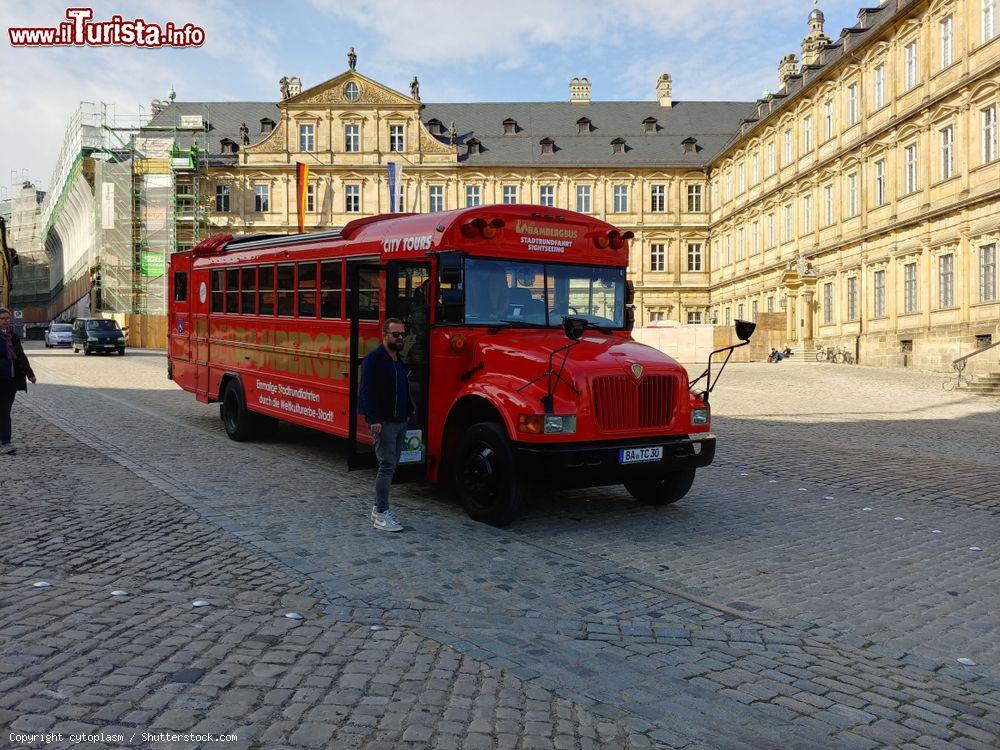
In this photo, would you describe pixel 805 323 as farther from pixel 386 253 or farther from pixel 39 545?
pixel 39 545

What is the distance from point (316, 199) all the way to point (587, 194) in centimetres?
1975

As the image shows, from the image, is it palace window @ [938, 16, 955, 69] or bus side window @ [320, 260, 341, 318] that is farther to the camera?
palace window @ [938, 16, 955, 69]

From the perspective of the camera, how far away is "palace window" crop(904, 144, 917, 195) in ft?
111

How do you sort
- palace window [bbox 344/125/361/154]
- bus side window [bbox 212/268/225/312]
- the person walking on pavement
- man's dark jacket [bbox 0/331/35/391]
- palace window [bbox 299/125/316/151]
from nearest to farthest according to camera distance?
1. the person walking on pavement
2. man's dark jacket [bbox 0/331/35/391]
3. bus side window [bbox 212/268/225/312]
4. palace window [bbox 299/125/316/151]
5. palace window [bbox 344/125/361/154]

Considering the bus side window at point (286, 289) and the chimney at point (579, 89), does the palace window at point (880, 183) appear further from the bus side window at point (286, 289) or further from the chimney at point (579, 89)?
the chimney at point (579, 89)

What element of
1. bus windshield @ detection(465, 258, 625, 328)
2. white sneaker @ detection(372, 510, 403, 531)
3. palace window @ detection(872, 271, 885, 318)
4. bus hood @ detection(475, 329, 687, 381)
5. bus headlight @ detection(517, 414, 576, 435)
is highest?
palace window @ detection(872, 271, 885, 318)

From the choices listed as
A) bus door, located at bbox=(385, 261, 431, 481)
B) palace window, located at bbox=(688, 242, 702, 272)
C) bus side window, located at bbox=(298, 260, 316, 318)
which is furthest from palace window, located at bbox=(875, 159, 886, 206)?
bus door, located at bbox=(385, 261, 431, 481)

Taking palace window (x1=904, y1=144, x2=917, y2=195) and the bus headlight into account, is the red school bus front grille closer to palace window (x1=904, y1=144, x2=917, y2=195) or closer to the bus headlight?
the bus headlight

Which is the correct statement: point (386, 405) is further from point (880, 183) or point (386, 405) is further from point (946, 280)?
point (880, 183)

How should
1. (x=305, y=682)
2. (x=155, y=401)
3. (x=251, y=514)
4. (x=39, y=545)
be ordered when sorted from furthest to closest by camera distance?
(x=155, y=401)
(x=251, y=514)
(x=39, y=545)
(x=305, y=682)

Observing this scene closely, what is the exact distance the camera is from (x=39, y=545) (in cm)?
656

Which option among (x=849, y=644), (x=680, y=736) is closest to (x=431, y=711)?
(x=680, y=736)

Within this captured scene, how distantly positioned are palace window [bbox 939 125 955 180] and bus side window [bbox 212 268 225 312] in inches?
1089

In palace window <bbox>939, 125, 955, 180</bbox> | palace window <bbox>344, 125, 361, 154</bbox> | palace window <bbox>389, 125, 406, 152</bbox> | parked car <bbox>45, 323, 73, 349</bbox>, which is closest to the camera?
palace window <bbox>939, 125, 955, 180</bbox>
